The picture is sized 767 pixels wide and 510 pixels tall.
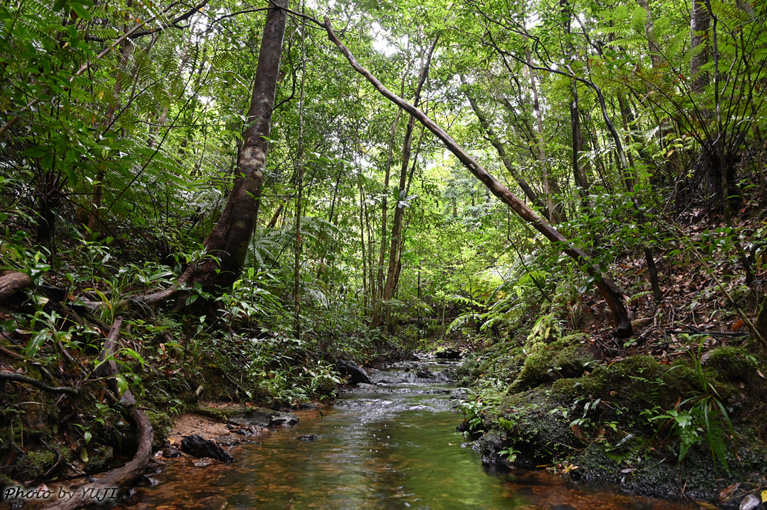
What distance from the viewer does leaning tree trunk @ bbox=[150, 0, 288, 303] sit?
16.9ft

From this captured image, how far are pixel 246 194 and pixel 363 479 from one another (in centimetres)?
397

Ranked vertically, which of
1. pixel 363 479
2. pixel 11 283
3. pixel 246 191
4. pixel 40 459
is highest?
pixel 246 191

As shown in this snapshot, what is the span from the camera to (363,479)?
2.91 m

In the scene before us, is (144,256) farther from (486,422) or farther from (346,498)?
(486,422)

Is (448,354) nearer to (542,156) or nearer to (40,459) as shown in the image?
(542,156)

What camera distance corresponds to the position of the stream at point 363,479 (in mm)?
2447

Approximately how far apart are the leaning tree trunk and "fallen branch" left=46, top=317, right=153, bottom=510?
1881 mm

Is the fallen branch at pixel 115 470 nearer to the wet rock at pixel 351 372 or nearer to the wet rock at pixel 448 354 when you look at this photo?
the wet rock at pixel 351 372

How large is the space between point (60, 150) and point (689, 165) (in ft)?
23.1

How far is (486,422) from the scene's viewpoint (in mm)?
3889

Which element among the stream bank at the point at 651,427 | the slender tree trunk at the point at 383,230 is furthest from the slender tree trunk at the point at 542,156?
the slender tree trunk at the point at 383,230

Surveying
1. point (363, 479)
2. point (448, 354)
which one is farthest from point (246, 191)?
point (448, 354)

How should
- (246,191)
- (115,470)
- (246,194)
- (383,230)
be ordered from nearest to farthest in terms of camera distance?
(115,470)
(246,191)
(246,194)
(383,230)

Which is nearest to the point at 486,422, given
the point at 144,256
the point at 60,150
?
the point at 60,150
